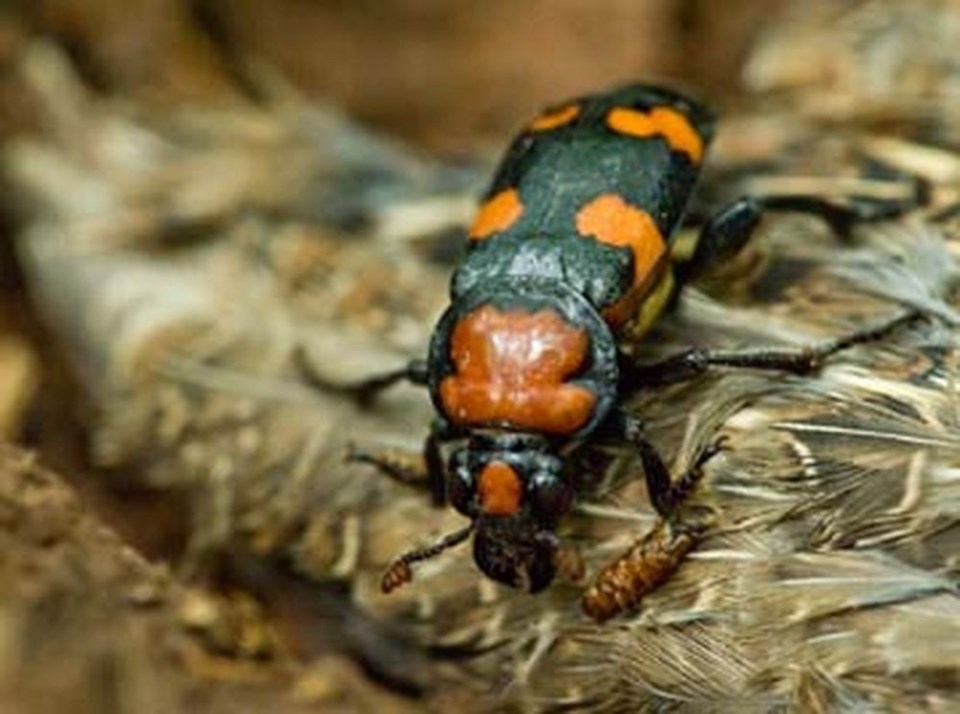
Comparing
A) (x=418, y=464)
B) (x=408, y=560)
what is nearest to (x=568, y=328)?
(x=408, y=560)

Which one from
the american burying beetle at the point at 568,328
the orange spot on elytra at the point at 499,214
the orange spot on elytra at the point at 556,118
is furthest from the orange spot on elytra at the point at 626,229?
the orange spot on elytra at the point at 556,118

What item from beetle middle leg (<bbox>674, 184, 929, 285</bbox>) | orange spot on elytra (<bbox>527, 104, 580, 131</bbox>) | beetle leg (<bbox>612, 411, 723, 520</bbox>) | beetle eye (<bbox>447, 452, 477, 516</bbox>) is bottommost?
beetle eye (<bbox>447, 452, 477, 516</bbox>)

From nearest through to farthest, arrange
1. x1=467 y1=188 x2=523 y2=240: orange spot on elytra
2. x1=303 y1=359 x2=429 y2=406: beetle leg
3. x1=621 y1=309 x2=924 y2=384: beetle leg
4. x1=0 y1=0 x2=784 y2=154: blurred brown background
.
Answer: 1. x1=621 y1=309 x2=924 y2=384: beetle leg
2. x1=467 y1=188 x2=523 y2=240: orange spot on elytra
3. x1=303 y1=359 x2=429 y2=406: beetle leg
4. x1=0 y1=0 x2=784 y2=154: blurred brown background

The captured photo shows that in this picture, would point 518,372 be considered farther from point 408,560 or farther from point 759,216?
point 759,216

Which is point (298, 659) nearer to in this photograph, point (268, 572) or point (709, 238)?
point (268, 572)

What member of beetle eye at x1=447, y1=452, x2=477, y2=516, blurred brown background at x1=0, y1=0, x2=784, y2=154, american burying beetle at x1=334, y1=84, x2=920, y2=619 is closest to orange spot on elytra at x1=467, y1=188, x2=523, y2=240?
american burying beetle at x1=334, y1=84, x2=920, y2=619

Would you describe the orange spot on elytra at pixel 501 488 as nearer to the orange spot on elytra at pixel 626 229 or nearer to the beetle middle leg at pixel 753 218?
the orange spot on elytra at pixel 626 229

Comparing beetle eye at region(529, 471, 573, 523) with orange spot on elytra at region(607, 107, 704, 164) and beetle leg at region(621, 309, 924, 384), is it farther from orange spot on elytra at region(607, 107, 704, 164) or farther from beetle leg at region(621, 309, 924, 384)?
orange spot on elytra at region(607, 107, 704, 164)
